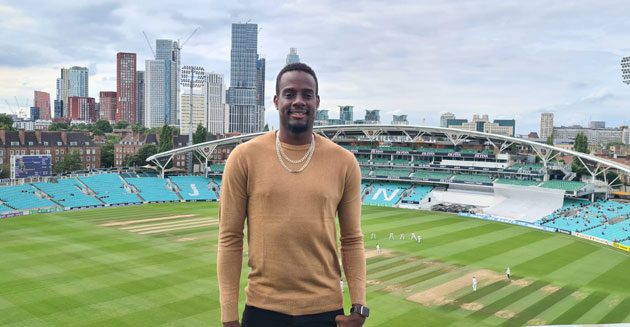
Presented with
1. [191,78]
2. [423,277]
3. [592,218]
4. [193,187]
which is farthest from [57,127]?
[423,277]

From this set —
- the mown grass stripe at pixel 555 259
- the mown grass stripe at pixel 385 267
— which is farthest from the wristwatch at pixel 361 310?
the mown grass stripe at pixel 555 259

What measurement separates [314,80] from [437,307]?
21.2 metres

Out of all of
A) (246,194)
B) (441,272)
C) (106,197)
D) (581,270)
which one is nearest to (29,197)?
(106,197)

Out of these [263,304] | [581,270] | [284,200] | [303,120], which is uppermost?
[303,120]

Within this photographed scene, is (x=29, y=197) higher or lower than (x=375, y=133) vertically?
lower

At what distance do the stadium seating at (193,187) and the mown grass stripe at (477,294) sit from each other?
42.5 metres

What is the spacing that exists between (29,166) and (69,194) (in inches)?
224

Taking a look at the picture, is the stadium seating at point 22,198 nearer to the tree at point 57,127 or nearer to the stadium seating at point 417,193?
the stadium seating at point 417,193

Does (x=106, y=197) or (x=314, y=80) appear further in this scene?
(x=106, y=197)

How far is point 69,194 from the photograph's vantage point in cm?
5531

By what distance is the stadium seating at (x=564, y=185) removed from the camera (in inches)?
2190

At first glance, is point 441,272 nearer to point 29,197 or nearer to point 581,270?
point 581,270

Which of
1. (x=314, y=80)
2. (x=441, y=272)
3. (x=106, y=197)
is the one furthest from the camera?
(x=106, y=197)

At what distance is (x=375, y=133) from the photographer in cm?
7319
